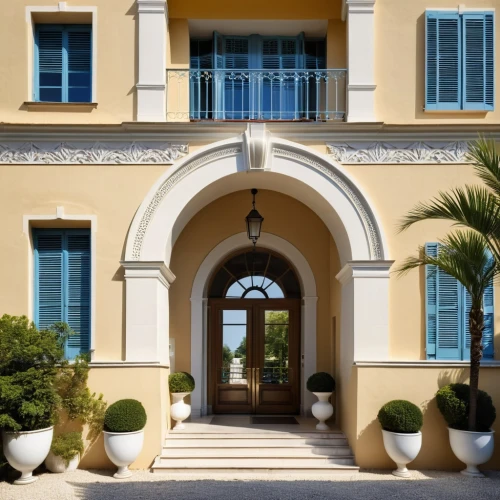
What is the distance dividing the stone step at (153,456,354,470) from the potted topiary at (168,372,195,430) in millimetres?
1343

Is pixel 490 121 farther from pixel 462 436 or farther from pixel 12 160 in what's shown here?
pixel 12 160

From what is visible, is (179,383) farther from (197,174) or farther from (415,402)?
(415,402)

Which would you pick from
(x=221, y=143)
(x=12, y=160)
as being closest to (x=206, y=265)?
(x=221, y=143)

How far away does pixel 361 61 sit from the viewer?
1091 cm

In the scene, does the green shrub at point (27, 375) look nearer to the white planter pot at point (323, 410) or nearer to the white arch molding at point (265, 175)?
the white arch molding at point (265, 175)

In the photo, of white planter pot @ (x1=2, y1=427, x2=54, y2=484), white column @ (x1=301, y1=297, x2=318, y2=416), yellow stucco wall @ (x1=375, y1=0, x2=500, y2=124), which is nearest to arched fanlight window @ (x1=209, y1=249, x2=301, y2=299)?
white column @ (x1=301, y1=297, x2=318, y2=416)

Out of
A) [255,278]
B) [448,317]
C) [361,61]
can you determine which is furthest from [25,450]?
[361,61]

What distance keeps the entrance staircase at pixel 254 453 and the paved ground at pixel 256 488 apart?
0.28 m

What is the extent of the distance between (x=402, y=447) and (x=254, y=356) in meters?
4.64

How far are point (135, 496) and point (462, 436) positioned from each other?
4.69 metres

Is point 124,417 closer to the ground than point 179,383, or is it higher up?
closer to the ground

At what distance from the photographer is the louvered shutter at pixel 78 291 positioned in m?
10.7

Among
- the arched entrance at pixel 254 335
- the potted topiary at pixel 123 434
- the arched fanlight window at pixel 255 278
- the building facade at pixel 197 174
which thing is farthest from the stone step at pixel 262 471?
the arched fanlight window at pixel 255 278

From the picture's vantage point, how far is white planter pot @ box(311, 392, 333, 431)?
37.9ft
